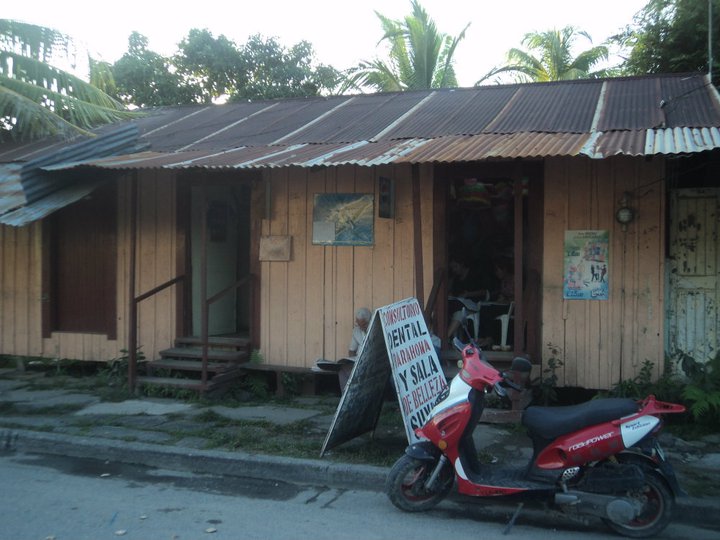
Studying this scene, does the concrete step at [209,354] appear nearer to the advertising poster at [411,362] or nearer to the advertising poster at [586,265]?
the advertising poster at [411,362]

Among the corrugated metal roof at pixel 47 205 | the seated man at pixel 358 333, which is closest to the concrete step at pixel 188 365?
the seated man at pixel 358 333

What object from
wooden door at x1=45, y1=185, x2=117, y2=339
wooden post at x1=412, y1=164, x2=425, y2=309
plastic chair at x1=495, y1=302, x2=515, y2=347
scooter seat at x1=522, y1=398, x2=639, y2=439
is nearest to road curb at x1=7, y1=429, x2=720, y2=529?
scooter seat at x1=522, y1=398, x2=639, y2=439

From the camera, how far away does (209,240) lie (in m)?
10.2

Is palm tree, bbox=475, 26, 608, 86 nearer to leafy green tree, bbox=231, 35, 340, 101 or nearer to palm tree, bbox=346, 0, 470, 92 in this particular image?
palm tree, bbox=346, 0, 470, 92

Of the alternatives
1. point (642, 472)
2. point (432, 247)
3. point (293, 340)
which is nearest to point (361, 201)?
point (432, 247)

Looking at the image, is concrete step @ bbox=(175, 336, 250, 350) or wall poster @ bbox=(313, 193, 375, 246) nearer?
wall poster @ bbox=(313, 193, 375, 246)

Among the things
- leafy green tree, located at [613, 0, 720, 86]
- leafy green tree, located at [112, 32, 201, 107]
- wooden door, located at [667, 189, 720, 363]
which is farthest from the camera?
leafy green tree, located at [112, 32, 201, 107]

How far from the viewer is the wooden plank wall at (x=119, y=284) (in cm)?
974

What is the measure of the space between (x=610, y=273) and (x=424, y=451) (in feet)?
12.3

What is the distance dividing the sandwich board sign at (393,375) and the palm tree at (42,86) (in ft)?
21.5

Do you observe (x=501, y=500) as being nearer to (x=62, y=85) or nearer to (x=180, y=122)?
(x=180, y=122)

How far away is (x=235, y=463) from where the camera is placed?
6270mm

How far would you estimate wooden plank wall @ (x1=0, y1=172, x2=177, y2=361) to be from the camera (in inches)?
384

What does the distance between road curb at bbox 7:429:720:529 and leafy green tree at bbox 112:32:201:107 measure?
13838 millimetres
